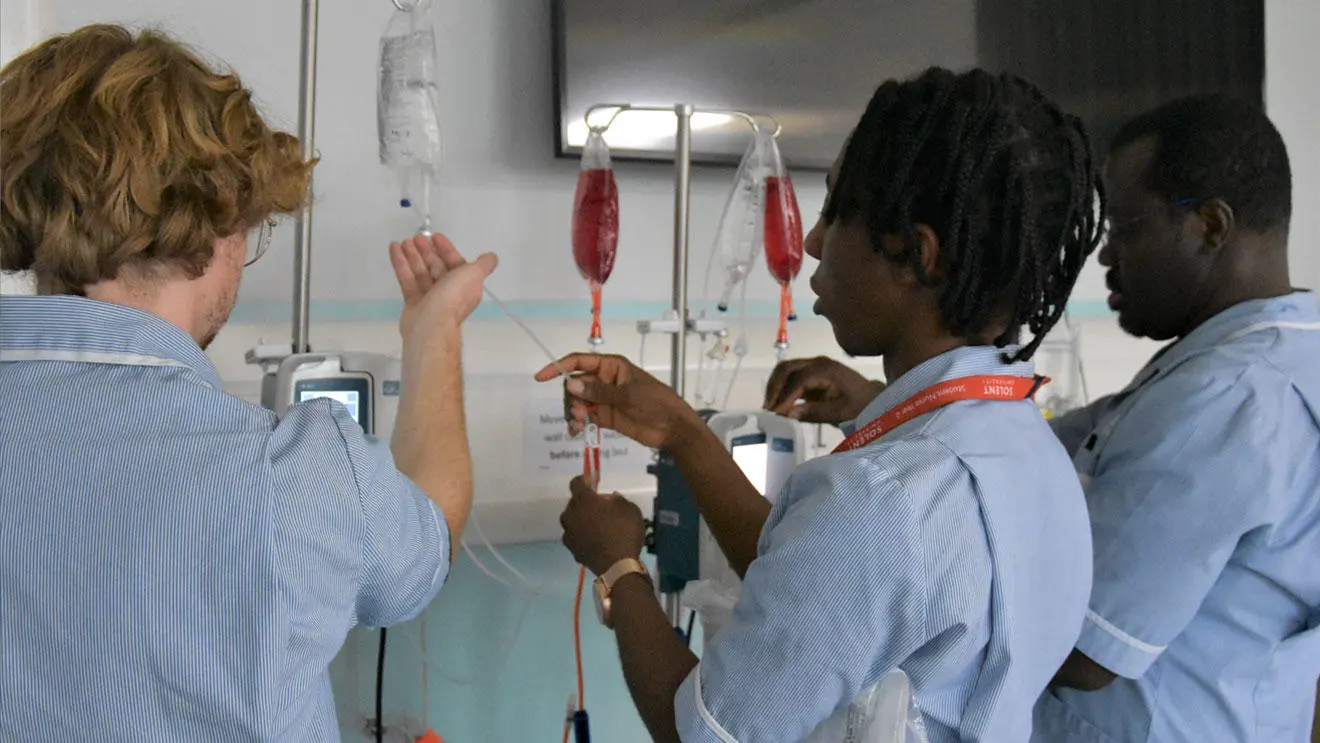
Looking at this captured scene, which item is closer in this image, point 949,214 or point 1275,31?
point 949,214

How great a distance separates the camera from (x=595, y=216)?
164 cm

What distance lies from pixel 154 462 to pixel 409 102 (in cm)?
83

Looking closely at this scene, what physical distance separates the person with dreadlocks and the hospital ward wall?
2.92 feet

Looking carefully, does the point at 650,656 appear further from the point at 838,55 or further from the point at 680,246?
the point at 838,55

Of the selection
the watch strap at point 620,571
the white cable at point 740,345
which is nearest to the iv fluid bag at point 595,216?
the white cable at point 740,345

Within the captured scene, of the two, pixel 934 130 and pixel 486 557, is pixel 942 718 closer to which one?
pixel 934 130

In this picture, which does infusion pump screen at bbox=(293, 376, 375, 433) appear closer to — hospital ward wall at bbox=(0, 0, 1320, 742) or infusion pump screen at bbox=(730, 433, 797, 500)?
hospital ward wall at bbox=(0, 0, 1320, 742)

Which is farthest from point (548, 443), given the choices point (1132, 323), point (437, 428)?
point (1132, 323)

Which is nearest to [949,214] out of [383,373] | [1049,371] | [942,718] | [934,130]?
[934,130]

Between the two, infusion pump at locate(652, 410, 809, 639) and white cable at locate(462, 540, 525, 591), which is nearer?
infusion pump at locate(652, 410, 809, 639)

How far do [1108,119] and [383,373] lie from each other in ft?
6.47

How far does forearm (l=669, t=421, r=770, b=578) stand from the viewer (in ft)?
3.80

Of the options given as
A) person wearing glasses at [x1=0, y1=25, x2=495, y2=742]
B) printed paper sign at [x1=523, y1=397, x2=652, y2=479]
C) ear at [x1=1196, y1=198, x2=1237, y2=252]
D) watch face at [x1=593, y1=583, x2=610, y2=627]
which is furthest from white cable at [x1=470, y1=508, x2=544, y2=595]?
ear at [x1=1196, y1=198, x2=1237, y2=252]

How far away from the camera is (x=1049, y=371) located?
2582 mm
